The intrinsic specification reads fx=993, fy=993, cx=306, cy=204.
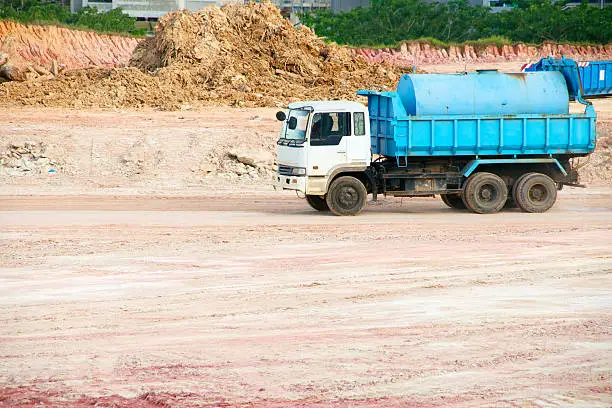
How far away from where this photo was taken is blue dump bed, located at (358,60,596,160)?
69.4 feet

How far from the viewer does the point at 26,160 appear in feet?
93.4

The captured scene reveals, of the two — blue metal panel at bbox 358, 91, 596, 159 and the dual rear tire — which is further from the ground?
blue metal panel at bbox 358, 91, 596, 159

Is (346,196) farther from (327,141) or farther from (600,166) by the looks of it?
(600,166)

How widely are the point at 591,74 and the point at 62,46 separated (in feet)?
128

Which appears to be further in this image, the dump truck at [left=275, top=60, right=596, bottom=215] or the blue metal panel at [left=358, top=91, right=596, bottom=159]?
the blue metal panel at [left=358, top=91, right=596, bottom=159]

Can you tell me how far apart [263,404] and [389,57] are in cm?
4915

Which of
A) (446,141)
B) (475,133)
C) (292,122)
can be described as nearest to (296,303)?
(292,122)

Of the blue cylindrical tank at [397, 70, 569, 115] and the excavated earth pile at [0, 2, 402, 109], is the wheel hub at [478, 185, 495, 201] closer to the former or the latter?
the blue cylindrical tank at [397, 70, 569, 115]

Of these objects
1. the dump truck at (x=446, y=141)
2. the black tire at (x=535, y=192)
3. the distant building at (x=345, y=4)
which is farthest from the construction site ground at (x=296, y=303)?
the distant building at (x=345, y=4)

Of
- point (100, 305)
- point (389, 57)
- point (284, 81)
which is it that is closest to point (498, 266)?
point (100, 305)

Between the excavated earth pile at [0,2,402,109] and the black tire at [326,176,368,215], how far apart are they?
50.6 feet

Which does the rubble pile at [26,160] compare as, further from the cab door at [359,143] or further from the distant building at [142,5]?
the distant building at [142,5]

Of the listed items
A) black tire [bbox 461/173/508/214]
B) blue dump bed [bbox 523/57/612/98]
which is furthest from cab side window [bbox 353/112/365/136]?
blue dump bed [bbox 523/57/612/98]

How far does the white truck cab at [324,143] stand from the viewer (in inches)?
817
